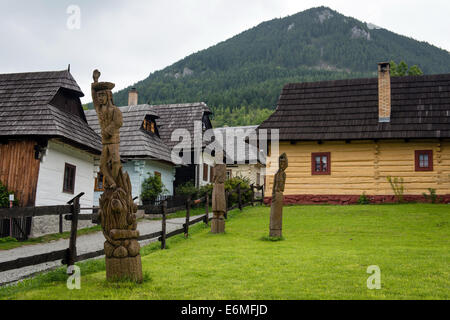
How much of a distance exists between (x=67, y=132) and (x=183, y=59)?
11076cm

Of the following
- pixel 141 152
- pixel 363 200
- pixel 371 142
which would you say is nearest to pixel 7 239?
pixel 141 152

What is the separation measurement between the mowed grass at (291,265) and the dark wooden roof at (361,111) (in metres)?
6.31

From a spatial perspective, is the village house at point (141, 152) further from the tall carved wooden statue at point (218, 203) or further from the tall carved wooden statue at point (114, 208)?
the tall carved wooden statue at point (114, 208)

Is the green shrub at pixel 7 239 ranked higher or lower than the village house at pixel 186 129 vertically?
lower

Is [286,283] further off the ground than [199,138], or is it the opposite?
[199,138]

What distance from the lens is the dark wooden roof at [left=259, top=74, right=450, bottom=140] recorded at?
2133 cm

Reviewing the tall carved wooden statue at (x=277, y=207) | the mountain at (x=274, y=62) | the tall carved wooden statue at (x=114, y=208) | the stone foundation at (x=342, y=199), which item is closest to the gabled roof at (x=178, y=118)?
the stone foundation at (x=342, y=199)

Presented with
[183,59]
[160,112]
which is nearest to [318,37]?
[183,59]

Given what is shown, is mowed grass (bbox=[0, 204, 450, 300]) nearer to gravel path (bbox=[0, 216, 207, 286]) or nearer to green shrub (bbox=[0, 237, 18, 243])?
gravel path (bbox=[0, 216, 207, 286])

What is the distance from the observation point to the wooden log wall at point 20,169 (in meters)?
16.2

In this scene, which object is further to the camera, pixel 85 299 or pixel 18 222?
pixel 18 222

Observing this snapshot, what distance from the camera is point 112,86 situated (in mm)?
7129
